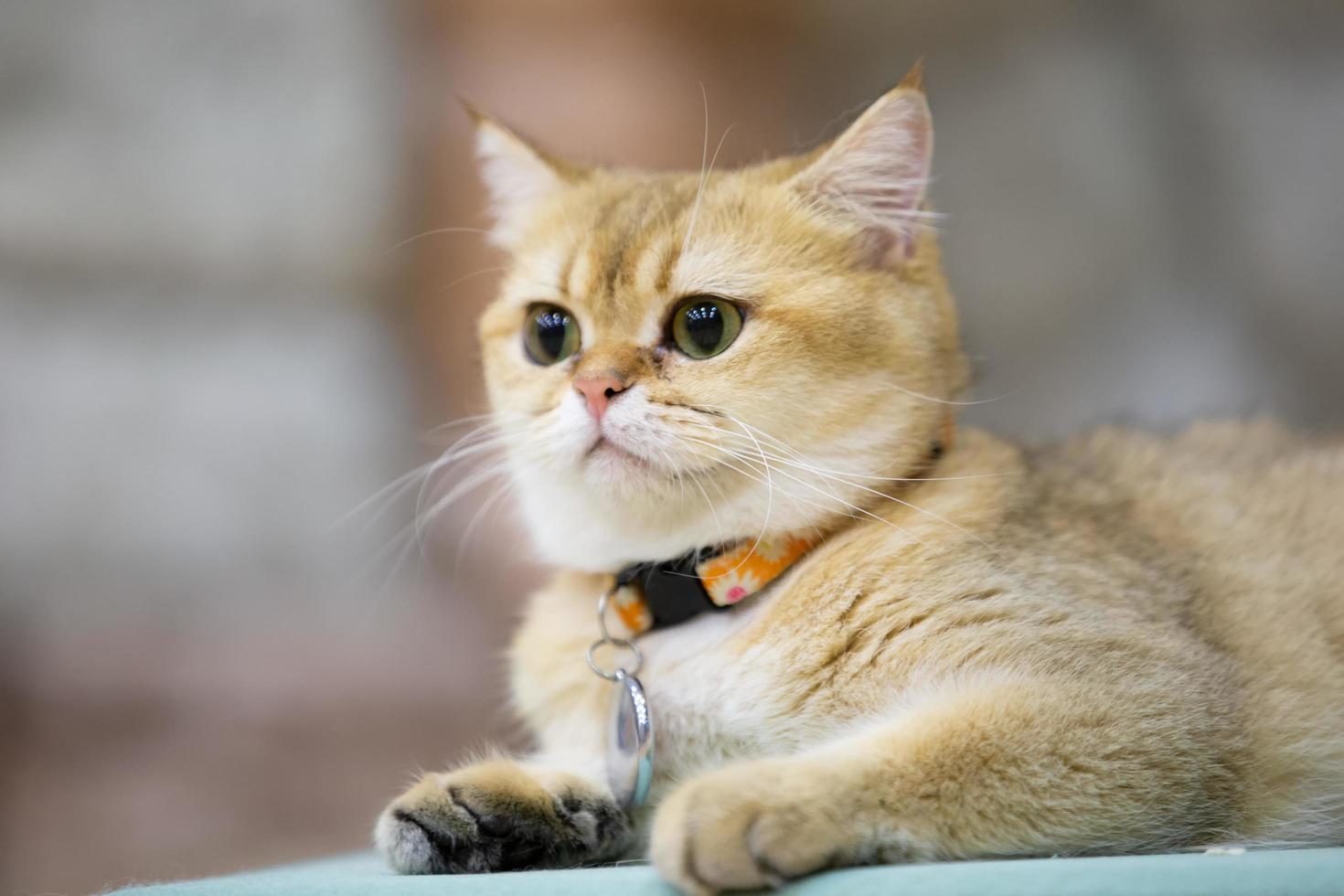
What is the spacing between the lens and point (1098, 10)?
2.62 metres

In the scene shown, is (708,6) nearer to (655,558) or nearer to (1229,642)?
(655,558)

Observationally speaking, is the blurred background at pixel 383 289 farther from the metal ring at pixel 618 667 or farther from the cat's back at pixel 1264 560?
the metal ring at pixel 618 667

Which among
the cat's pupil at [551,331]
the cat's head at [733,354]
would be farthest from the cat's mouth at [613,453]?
the cat's pupil at [551,331]

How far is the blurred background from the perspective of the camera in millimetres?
2314

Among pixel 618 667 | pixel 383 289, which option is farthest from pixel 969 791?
pixel 383 289

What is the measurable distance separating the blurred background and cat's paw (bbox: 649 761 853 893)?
1486 millimetres

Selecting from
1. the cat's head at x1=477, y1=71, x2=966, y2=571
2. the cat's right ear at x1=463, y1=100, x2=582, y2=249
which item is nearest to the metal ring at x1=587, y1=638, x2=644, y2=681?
the cat's head at x1=477, y1=71, x2=966, y2=571

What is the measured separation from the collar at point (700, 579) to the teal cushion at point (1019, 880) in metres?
0.38

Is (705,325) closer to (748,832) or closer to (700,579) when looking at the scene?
(700,579)

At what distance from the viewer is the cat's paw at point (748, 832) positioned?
36.4 inches

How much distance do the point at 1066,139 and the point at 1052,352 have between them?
0.53 meters

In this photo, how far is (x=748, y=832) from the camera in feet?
3.07

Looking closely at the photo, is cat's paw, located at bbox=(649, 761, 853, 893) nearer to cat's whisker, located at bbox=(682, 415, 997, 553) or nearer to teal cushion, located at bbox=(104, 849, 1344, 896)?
teal cushion, located at bbox=(104, 849, 1344, 896)

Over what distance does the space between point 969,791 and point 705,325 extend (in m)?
0.64
